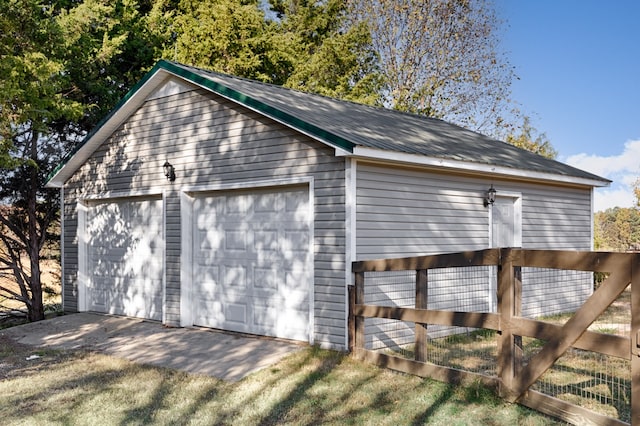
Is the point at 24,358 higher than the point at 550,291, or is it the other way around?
the point at 550,291

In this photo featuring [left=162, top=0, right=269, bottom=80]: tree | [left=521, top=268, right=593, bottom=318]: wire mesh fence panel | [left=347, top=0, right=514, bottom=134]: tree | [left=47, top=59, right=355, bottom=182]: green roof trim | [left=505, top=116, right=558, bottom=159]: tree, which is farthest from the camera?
[left=505, top=116, right=558, bottom=159]: tree

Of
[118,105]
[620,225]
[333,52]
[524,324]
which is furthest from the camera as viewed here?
[620,225]

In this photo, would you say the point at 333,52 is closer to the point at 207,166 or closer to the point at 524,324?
the point at 207,166

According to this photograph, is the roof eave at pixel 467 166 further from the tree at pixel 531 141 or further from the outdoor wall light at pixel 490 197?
the tree at pixel 531 141

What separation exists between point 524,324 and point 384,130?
176 inches

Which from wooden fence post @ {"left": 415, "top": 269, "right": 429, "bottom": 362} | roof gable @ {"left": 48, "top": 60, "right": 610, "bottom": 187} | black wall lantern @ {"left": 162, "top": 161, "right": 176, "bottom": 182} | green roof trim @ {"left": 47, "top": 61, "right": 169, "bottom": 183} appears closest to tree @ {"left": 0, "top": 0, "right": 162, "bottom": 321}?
green roof trim @ {"left": 47, "top": 61, "right": 169, "bottom": 183}

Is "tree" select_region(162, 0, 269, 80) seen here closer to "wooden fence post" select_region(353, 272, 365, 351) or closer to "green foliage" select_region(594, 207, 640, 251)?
"wooden fence post" select_region(353, 272, 365, 351)

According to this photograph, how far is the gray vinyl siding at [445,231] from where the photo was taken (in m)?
7.32

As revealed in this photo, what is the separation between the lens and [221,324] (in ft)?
28.6

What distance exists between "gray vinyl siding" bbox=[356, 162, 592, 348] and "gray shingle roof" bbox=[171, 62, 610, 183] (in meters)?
0.36

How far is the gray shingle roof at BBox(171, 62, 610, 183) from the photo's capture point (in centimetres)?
745

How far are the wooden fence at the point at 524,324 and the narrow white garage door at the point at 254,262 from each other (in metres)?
1.33

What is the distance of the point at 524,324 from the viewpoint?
184 inches

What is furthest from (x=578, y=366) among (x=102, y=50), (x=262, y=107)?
(x=102, y=50)
